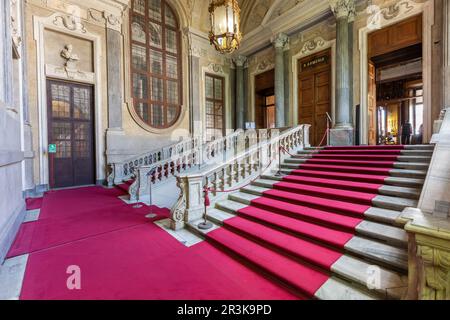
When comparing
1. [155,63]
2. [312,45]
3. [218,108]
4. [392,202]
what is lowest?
[392,202]

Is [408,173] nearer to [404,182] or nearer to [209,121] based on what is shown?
[404,182]

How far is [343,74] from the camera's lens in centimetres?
796

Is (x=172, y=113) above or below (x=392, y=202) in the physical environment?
above

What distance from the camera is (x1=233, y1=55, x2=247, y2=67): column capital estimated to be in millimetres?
12367

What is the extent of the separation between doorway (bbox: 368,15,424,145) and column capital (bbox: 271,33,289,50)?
137 inches

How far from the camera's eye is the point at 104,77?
27.8ft

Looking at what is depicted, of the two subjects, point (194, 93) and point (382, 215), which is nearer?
point (382, 215)

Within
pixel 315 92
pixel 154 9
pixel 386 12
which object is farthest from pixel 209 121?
pixel 386 12

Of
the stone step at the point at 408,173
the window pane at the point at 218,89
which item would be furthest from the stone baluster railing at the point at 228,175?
the window pane at the point at 218,89

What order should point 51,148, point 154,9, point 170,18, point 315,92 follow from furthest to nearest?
point 170,18, point 154,9, point 315,92, point 51,148

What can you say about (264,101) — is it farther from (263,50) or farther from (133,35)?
(133,35)

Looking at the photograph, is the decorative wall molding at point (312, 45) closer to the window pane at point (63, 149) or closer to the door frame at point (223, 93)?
the door frame at point (223, 93)

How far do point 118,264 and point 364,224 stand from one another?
10.8 ft

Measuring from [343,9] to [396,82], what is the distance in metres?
6.07
